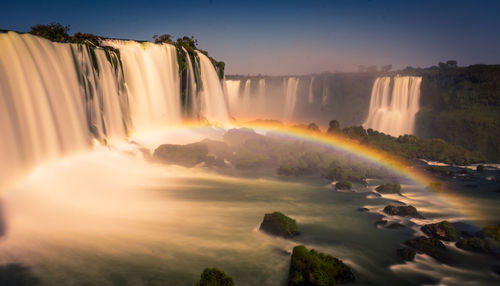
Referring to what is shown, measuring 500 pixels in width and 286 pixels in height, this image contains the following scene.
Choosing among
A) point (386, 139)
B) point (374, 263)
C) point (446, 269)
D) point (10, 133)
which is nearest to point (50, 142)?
point (10, 133)

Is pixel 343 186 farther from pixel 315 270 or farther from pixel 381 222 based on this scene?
pixel 315 270

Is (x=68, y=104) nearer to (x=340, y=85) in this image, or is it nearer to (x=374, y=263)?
(x=374, y=263)

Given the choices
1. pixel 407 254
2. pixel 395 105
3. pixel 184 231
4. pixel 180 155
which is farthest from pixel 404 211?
pixel 395 105

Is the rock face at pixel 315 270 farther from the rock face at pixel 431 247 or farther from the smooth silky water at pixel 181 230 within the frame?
the rock face at pixel 431 247

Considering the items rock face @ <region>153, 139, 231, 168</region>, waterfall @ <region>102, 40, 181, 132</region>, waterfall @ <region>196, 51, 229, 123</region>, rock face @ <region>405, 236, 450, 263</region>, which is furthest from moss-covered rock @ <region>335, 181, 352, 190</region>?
waterfall @ <region>196, 51, 229, 123</region>

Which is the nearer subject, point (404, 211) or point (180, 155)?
point (404, 211)

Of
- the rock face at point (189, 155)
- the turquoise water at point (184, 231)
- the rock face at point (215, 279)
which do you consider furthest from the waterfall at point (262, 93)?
the rock face at point (215, 279)
